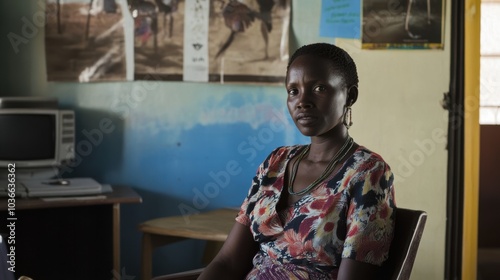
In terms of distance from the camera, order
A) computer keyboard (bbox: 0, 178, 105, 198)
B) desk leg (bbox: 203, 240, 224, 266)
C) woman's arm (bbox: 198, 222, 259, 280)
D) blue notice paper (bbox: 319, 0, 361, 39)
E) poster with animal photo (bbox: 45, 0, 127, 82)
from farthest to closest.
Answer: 1. blue notice paper (bbox: 319, 0, 361, 39)
2. desk leg (bbox: 203, 240, 224, 266)
3. poster with animal photo (bbox: 45, 0, 127, 82)
4. computer keyboard (bbox: 0, 178, 105, 198)
5. woman's arm (bbox: 198, 222, 259, 280)

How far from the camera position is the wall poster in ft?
10.1

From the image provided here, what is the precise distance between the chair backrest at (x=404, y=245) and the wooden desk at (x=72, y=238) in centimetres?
134

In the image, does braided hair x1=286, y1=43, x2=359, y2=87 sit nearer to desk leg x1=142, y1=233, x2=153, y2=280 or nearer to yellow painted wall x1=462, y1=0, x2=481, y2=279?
desk leg x1=142, y1=233, x2=153, y2=280

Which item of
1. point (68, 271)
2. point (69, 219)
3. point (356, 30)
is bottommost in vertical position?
point (68, 271)

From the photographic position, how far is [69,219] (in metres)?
2.90

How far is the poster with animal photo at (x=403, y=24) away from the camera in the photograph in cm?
333

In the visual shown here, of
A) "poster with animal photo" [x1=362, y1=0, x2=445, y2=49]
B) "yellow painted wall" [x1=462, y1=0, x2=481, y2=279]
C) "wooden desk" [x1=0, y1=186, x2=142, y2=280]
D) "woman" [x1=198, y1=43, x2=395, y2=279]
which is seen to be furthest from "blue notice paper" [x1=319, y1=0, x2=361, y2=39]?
"woman" [x1=198, y1=43, x2=395, y2=279]

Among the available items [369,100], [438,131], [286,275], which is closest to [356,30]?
[369,100]

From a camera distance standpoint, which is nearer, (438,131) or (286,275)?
(286,275)

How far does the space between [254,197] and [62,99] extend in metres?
1.60

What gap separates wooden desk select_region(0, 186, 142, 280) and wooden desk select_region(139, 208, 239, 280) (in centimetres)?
12

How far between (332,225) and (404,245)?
0.60ft

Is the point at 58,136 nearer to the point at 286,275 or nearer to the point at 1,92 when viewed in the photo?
the point at 1,92

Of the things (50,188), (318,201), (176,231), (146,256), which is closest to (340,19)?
(176,231)
